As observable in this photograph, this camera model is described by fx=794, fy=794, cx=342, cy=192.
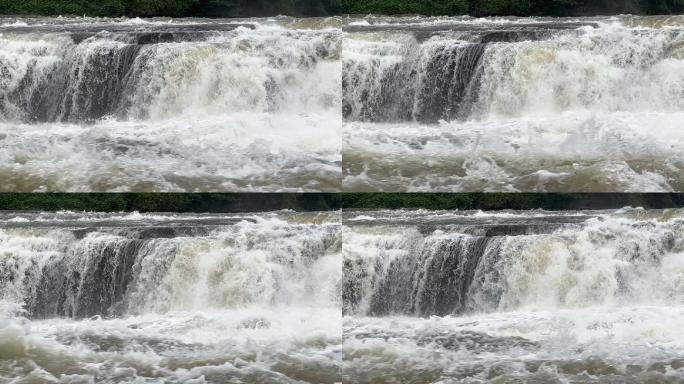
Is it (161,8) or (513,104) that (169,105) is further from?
(513,104)

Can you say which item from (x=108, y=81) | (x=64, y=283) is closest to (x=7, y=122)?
(x=108, y=81)

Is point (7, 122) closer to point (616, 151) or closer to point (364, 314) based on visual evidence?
point (364, 314)

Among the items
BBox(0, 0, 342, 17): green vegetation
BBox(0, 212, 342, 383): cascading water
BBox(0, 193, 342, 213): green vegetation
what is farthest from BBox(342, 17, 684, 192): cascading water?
BBox(0, 212, 342, 383): cascading water

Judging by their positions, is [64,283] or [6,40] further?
[6,40]

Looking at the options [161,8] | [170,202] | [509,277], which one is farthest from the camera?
[161,8]

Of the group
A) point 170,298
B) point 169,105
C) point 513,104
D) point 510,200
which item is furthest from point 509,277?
point 169,105

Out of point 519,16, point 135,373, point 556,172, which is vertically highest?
point 519,16

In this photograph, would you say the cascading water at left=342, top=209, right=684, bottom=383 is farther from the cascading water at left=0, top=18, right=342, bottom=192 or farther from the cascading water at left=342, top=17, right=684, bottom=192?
the cascading water at left=0, top=18, right=342, bottom=192
